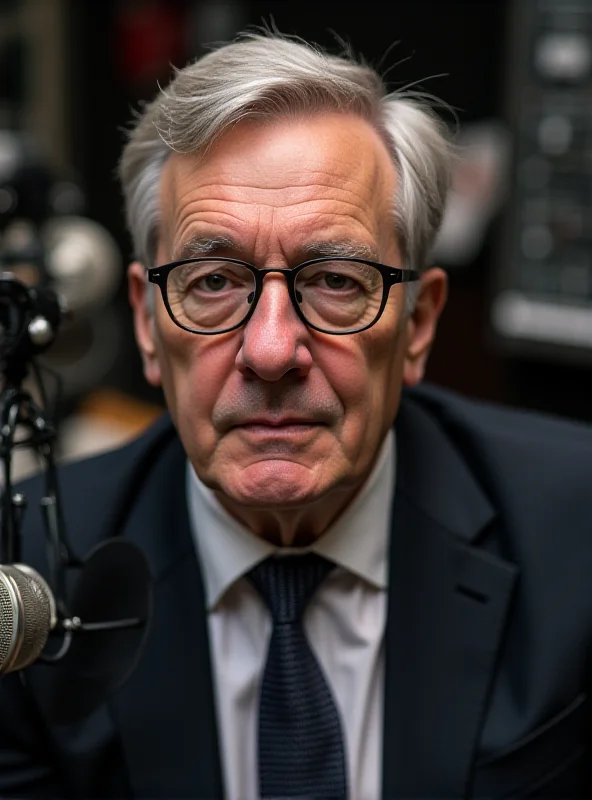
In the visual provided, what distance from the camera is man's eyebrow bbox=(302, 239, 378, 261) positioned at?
1316 millimetres

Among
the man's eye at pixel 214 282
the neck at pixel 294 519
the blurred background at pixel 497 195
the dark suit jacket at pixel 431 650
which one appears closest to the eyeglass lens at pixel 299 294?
the man's eye at pixel 214 282

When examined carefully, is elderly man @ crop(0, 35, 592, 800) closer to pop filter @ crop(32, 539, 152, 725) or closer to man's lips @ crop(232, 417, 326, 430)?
man's lips @ crop(232, 417, 326, 430)

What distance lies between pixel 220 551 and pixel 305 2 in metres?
2.86

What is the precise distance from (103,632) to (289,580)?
298 millimetres

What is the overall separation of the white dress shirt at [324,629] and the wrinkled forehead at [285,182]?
0.38 metres

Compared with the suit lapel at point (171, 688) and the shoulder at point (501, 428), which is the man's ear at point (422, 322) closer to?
the shoulder at point (501, 428)

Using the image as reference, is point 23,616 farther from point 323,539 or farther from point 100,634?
point 323,539

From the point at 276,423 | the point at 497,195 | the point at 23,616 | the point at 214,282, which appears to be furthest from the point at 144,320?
the point at 497,195

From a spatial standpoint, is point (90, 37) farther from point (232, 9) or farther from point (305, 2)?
point (305, 2)

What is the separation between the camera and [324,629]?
Answer: 154 centimetres

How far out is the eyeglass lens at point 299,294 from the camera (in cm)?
133

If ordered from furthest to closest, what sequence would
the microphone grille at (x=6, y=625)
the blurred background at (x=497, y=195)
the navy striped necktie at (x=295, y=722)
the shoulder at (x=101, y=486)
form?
the blurred background at (x=497, y=195) → the shoulder at (x=101, y=486) → the navy striped necktie at (x=295, y=722) → the microphone grille at (x=6, y=625)

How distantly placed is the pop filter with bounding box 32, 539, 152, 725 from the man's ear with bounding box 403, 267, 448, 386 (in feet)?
1.55

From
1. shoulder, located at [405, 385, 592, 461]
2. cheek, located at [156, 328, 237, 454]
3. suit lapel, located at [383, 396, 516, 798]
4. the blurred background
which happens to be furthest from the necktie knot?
the blurred background
